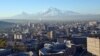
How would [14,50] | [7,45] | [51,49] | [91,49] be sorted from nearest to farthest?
1. [91,49]
2. [51,49]
3. [14,50]
4. [7,45]

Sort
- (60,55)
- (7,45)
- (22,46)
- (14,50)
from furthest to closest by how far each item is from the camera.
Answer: (7,45) < (22,46) < (14,50) < (60,55)

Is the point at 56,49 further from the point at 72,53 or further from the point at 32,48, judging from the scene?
the point at 72,53

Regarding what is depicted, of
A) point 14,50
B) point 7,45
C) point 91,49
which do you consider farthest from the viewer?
point 7,45

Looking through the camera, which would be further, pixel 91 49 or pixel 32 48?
pixel 32 48

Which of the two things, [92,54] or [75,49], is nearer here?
[92,54]

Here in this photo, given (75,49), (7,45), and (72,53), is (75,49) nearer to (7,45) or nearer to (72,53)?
(72,53)

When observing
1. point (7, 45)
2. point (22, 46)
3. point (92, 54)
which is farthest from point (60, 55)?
point (7, 45)

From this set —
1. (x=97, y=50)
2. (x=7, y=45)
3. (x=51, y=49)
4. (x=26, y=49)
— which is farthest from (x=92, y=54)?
(x=7, y=45)

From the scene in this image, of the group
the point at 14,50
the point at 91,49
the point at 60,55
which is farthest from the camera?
the point at 14,50
